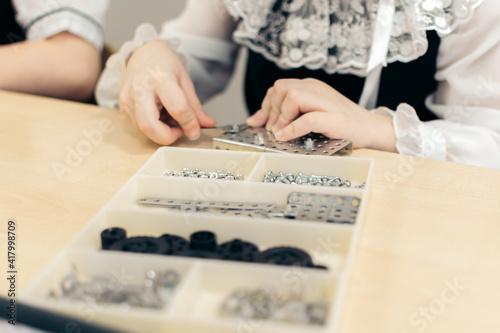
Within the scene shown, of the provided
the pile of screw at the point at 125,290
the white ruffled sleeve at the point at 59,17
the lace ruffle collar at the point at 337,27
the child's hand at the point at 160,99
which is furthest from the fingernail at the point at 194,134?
the white ruffled sleeve at the point at 59,17

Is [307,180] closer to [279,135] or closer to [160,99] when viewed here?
[279,135]

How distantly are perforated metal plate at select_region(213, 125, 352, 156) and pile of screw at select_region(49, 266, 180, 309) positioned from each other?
26 centimetres

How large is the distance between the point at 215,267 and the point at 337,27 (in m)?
0.50

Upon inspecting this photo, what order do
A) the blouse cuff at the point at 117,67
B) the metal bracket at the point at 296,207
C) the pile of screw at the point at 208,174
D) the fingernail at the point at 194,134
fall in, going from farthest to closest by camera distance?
1. the blouse cuff at the point at 117,67
2. the fingernail at the point at 194,134
3. the pile of screw at the point at 208,174
4. the metal bracket at the point at 296,207

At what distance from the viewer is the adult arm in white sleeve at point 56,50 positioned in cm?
89

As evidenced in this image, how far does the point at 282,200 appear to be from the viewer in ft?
1.63

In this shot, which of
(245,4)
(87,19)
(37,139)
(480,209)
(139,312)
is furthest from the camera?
(87,19)

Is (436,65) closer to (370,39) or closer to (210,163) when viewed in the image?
(370,39)

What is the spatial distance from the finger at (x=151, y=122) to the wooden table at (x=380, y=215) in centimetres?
2

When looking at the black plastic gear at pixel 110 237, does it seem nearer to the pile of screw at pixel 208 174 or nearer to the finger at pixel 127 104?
the pile of screw at pixel 208 174

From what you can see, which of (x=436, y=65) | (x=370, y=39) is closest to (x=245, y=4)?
(x=370, y=39)

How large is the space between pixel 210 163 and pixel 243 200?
0.10 metres

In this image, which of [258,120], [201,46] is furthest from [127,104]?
[201,46]

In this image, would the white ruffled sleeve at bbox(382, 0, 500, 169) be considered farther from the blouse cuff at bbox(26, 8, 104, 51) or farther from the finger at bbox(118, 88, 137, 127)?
the blouse cuff at bbox(26, 8, 104, 51)
